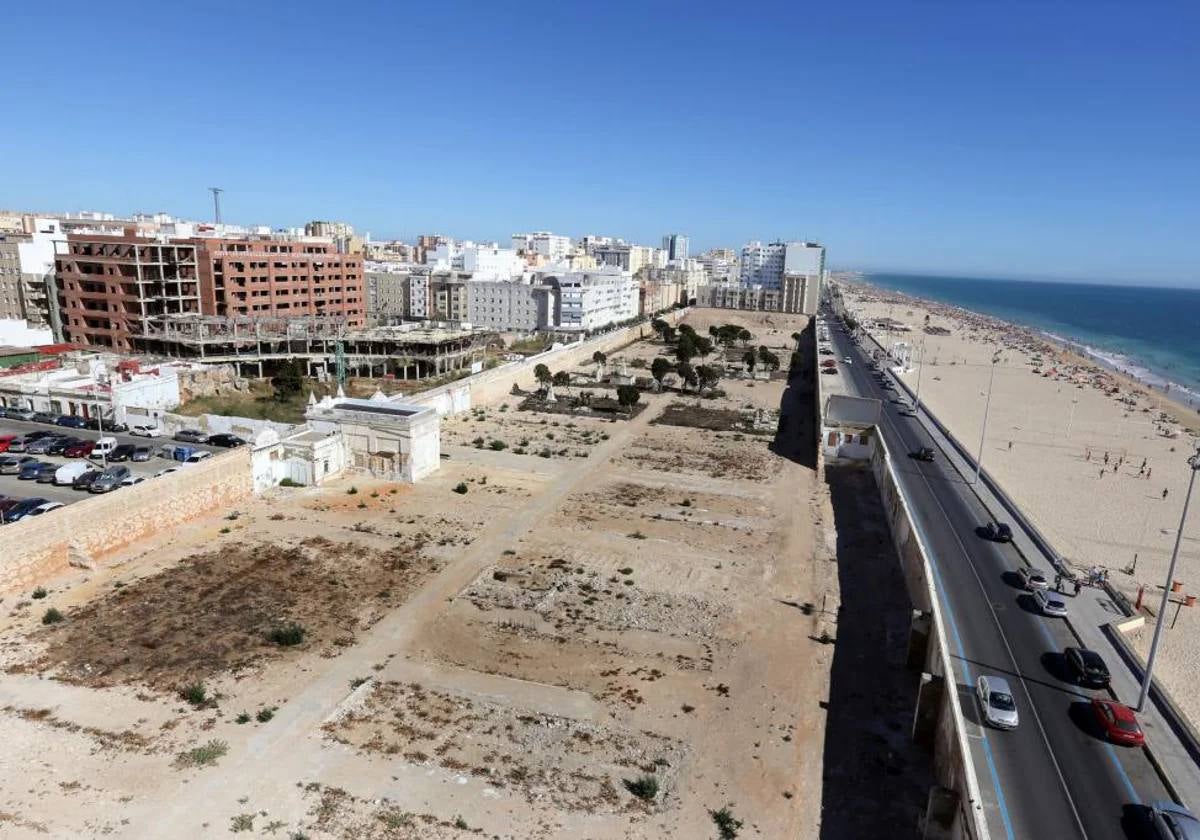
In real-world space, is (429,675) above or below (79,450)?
below

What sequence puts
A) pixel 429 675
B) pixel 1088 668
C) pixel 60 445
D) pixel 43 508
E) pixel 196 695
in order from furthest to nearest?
1. pixel 60 445
2. pixel 43 508
3. pixel 429 675
4. pixel 1088 668
5. pixel 196 695

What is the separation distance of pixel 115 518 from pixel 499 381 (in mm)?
38920

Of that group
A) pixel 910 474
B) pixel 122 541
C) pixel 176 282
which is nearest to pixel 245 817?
pixel 122 541

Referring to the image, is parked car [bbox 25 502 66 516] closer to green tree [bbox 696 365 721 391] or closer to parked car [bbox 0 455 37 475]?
parked car [bbox 0 455 37 475]

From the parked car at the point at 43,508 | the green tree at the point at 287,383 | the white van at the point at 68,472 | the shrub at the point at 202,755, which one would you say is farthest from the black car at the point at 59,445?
the shrub at the point at 202,755

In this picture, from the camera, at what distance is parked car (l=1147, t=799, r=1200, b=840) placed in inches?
580

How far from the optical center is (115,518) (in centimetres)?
2959

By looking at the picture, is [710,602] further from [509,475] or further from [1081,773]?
[509,475]

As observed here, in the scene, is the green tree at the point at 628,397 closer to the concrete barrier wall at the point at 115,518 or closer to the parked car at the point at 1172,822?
the concrete barrier wall at the point at 115,518

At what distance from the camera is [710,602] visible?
2766 cm

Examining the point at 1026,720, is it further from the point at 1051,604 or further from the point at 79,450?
the point at 79,450

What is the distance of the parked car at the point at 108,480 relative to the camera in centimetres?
3412

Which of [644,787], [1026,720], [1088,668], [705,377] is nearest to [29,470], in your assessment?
[644,787]

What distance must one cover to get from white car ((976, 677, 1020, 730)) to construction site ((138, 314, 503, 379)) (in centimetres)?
5716
